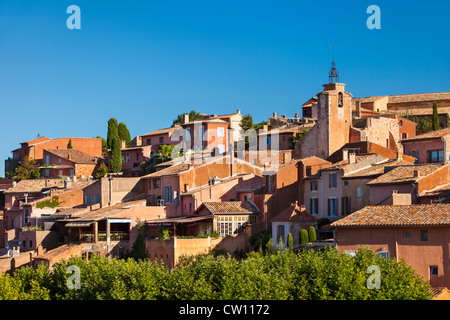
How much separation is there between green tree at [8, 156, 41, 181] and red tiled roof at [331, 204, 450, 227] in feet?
168

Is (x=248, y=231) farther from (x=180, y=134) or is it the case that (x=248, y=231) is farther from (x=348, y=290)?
(x=180, y=134)

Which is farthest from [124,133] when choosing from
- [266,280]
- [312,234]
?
[266,280]

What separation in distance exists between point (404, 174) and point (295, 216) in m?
7.19

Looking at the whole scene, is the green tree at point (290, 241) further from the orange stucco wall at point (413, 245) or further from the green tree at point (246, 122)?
the green tree at point (246, 122)

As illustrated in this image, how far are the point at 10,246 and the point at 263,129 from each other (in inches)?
1049

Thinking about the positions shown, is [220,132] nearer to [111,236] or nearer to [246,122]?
[246,122]

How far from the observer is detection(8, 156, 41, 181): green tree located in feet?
297

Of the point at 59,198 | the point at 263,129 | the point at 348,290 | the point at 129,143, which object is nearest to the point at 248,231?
the point at 348,290

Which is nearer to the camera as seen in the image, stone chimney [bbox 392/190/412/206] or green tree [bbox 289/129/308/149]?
stone chimney [bbox 392/190/412/206]

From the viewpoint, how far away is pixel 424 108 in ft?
289

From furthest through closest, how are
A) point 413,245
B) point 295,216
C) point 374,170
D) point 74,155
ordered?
point 74,155 → point 374,170 → point 295,216 → point 413,245

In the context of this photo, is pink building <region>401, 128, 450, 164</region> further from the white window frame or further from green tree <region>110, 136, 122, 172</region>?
green tree <region>110, 136, 122, 172</region>

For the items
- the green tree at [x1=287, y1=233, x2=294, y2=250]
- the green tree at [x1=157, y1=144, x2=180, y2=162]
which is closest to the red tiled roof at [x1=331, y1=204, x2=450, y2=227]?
the green tree at [x1=287, y1=233, x2=294, y2=250]

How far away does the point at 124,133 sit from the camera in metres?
100
